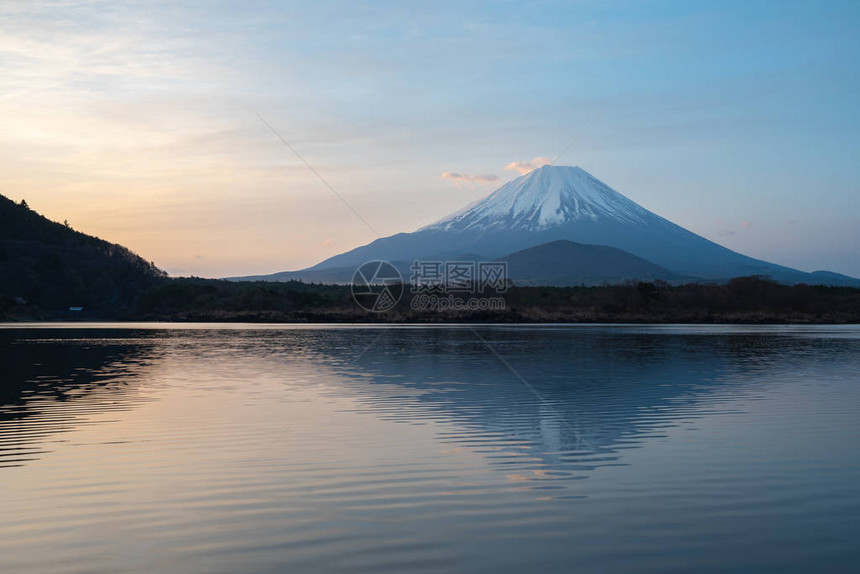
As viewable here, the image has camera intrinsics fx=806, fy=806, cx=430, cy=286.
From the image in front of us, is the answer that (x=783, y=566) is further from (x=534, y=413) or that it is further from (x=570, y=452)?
(x=534, y=413)

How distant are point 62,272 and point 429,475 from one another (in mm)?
99582

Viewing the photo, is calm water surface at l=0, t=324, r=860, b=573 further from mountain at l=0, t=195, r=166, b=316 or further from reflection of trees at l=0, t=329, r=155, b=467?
Result: mountain at l=0, t=195, r=166, b=316

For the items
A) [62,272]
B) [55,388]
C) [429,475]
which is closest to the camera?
[429,475]

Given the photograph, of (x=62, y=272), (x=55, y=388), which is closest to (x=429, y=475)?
(x=55, y=388)

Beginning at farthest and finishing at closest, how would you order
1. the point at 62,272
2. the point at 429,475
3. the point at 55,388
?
the point at 62,272
the point at 55,388
the point at 429,475

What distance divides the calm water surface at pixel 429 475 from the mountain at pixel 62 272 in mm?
77624

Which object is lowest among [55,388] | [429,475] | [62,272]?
[429,475]

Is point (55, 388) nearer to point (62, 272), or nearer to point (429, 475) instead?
point (429, 475)

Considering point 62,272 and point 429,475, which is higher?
point 62,272

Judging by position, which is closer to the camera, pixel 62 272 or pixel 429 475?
pixel 429 475

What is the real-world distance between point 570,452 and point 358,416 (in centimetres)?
500

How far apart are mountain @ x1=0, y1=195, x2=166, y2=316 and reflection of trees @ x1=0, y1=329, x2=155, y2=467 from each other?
59.0m

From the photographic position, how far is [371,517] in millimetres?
7984

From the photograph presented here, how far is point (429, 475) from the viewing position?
988 cm
